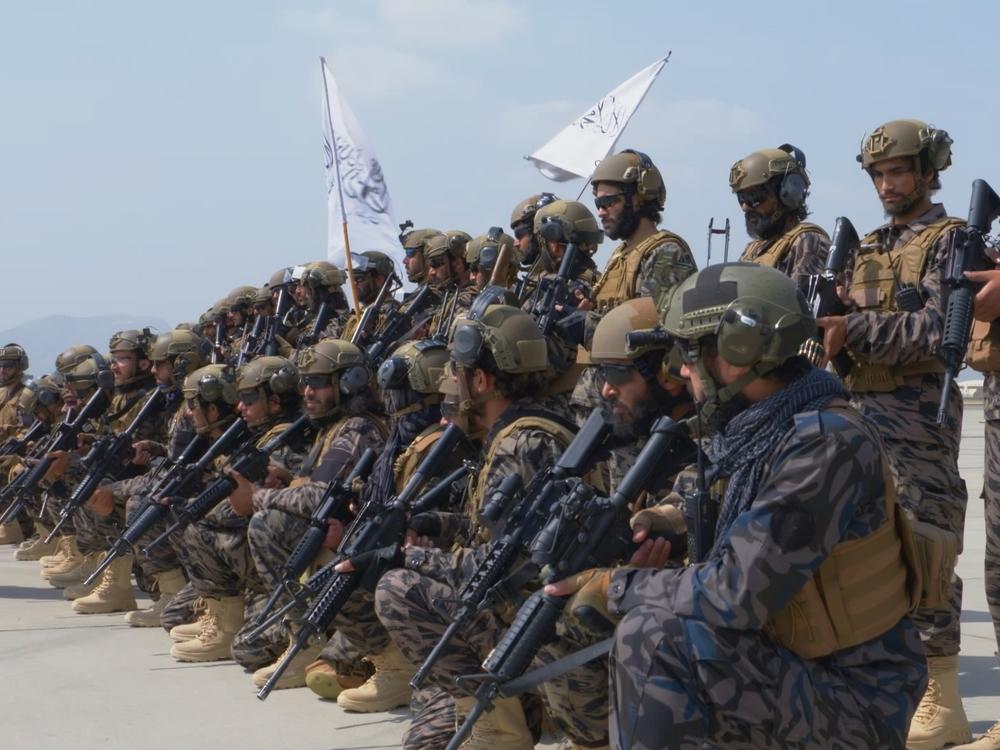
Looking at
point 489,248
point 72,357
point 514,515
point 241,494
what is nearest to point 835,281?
point 514,515

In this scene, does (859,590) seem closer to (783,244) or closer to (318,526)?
(783,244)

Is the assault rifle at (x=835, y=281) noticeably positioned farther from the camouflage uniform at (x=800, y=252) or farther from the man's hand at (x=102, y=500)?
the man's hand at (x=102, y=500)

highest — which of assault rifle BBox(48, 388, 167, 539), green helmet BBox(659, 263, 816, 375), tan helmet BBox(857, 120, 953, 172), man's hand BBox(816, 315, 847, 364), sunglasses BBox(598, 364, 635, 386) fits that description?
tan helmet BBox(857, 120, 953, 172)

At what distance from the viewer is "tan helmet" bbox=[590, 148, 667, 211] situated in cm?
704

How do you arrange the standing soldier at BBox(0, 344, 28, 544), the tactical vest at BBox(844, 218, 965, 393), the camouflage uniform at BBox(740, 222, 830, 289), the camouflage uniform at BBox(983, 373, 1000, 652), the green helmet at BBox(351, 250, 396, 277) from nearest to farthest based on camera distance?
the camouflage uniform at BBox(983, 373, 1000, 652) < the tactical vest at BBox(844, 218, 965, 393) < the camouflage uniform at BBox(740, 222, 830, 289) < the green helmet at BBox(351, 250, 396, 277) < the standing soldier at BBox(0, 344, 28, 544)

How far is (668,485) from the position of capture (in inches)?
194

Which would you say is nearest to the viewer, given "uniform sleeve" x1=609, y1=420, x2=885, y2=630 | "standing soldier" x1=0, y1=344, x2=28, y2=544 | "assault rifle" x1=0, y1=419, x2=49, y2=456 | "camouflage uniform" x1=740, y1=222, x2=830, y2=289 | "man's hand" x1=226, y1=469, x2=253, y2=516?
"uniform sleeve" x1=609, y1=420, x2=885, y2=630

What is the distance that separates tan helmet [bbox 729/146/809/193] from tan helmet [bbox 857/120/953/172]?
639 mm

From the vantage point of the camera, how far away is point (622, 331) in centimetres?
502

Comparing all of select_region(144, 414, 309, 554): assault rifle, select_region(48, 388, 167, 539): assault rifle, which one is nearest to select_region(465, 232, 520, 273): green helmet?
select_region(144, 414, 309, 554): assault rifle

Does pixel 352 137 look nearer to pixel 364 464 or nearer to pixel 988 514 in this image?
pixel 364 464

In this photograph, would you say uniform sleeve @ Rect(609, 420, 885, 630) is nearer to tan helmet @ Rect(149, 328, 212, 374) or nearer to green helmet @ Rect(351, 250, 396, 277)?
tan helmet @ Rect(149, 328, 212, 374)

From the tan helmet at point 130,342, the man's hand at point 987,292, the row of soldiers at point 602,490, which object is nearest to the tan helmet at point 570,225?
the row of soldiers at point 602,490

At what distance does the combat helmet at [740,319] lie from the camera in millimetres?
3557
